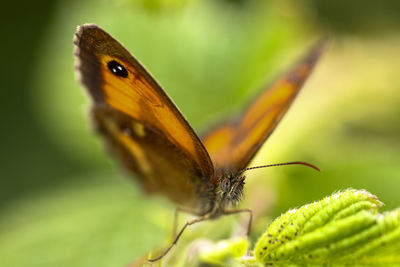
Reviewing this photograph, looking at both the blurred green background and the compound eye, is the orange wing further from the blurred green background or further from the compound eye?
the blurred green background

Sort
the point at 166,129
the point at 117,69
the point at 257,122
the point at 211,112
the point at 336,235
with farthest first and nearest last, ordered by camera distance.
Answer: the point at 211,112, the point at 257,122, the point at 166,129, the point at 117,69, the point at 336,235

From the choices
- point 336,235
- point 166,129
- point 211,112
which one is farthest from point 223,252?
point 211,112

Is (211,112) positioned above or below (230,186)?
above

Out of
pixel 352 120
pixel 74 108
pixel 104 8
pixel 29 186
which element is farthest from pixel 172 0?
pixel 29 186

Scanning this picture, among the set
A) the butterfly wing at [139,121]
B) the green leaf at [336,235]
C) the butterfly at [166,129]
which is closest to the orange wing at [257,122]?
the butterfly at [166,129]

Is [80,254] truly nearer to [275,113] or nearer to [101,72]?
[101,72]

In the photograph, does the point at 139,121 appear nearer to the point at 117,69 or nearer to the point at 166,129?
the point at 166,129
